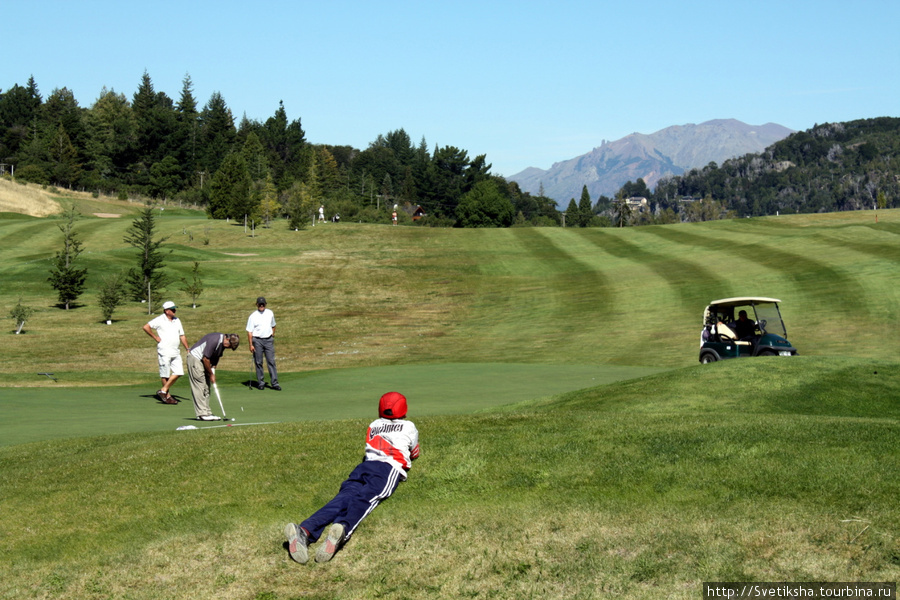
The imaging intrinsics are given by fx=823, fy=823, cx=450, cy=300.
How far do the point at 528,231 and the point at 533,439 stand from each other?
249 feet

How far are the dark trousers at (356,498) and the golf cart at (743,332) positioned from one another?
54.6 feet

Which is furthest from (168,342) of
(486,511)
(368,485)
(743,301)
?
(743,301)

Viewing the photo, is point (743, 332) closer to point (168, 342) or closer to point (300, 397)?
point (300, 397)

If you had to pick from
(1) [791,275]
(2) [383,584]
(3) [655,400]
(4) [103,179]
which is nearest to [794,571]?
(2) [383,584]

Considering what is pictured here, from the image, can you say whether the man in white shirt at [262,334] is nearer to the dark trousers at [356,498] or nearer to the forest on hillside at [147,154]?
the dark trousers at [356,498]

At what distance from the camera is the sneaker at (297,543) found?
25.9ft

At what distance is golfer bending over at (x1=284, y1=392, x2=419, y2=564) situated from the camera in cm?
802

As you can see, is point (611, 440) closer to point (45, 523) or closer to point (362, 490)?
point (362, 490)

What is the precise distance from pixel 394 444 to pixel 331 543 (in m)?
1.88

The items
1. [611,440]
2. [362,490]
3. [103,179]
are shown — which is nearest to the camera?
[362,490]

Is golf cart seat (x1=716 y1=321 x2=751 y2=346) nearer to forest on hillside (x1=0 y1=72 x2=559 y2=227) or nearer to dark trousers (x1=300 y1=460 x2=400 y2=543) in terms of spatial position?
dark trousers (x1=300 y1=460 x2=400 y2=543)

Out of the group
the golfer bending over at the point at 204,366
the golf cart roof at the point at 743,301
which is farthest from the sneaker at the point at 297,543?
the golf cart roof at the point at 743,301

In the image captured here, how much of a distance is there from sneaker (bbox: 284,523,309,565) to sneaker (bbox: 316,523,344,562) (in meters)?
0.14

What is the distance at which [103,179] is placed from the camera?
147 metres
